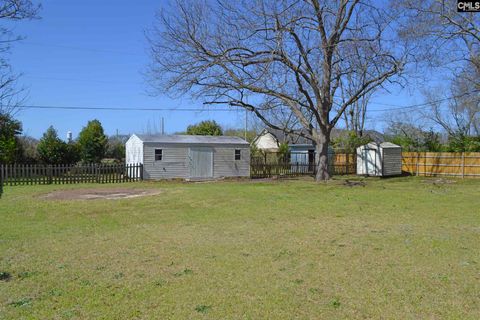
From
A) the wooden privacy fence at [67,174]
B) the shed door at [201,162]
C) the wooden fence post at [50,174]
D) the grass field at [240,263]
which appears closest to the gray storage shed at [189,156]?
the shed door at [201,162]

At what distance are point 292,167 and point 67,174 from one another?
50.2 feet

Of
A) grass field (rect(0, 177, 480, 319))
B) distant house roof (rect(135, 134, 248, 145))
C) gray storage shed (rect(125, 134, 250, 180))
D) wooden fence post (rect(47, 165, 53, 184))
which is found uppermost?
distant house roof (rect(135, 134, 248, 145))

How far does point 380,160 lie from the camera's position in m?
31.0

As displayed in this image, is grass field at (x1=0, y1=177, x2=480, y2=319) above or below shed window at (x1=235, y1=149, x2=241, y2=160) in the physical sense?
below

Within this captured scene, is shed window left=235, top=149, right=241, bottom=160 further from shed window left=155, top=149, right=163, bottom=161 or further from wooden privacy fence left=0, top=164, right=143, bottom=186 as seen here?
wooden privacy fence left=0, top=164, right=143, bottom=186

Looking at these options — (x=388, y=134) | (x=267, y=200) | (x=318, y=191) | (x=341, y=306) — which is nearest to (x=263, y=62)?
(x=318, y=191)

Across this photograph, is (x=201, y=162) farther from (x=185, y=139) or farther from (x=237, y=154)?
(x=237, y=154)

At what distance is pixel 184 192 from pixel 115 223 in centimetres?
687

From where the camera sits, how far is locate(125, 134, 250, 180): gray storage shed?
2597 cm


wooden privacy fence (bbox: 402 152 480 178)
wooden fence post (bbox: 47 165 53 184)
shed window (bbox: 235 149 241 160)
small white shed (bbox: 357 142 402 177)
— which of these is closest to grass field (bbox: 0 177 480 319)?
wooden fence post (bbox: 47 165 53 184)

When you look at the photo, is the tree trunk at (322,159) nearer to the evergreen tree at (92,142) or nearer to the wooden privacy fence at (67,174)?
the wooden privacy fence at (67,174)

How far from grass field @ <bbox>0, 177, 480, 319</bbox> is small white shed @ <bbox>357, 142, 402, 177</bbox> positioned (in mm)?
18950

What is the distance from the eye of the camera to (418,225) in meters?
9.91

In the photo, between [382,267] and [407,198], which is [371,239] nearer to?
[382,267]
